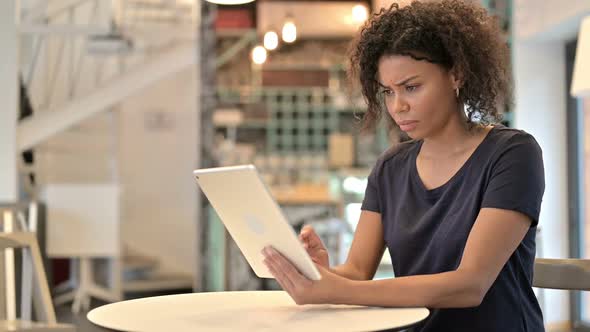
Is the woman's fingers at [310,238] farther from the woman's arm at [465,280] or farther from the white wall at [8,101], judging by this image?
the white wall at [8,101]

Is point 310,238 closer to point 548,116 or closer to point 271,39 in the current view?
point 548,116

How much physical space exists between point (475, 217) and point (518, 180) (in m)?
0.12

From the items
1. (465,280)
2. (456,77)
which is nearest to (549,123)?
(456,77)

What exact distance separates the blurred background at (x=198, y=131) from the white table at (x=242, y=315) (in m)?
3.62

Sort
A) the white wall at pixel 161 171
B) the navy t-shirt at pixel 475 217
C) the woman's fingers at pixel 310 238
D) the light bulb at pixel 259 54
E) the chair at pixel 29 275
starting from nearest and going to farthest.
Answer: the navy t-shirt at pixel 475 217
the woman's fingers at pixel 310 238
the chair at pixel 29 275
the light bulb at pixel 259 54
the white wall at pixel 161 171

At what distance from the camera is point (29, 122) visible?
25.7 ft

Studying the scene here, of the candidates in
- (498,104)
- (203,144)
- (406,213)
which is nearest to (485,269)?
(406,213)

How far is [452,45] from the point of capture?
5.81 feet

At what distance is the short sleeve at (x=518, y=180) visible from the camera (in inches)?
64.9

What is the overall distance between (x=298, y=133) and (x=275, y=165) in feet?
1.68

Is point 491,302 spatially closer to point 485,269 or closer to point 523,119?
point 485,269

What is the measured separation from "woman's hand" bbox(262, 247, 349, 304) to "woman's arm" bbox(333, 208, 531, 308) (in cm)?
1

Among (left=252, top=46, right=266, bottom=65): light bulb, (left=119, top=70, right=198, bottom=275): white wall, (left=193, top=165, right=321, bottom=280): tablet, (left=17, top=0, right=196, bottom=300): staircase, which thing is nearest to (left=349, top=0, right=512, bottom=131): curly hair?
(left=193, top=165, right=321, bottom=280): tablet

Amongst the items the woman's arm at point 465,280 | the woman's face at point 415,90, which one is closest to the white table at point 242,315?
the woman's arm at point 465,280
